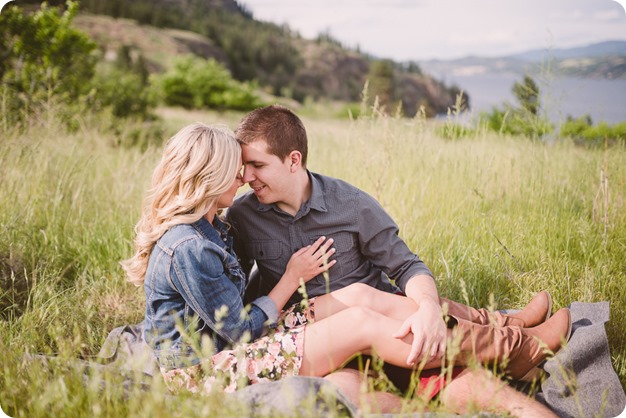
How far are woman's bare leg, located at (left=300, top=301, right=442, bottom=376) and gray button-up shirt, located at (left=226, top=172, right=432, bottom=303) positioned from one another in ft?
1.62

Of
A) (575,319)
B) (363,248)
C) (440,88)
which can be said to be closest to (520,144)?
(575,319)

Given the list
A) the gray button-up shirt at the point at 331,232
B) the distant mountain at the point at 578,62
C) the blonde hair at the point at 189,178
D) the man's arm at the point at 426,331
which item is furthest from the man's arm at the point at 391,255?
the distant mountain at the point at 578,62

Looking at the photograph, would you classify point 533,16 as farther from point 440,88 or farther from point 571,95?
point 440,88

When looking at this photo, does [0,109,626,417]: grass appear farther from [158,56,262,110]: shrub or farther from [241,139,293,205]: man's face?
[158,56,262,110]: shrub

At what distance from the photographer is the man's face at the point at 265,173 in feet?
8.05

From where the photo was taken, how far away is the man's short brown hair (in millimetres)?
2459

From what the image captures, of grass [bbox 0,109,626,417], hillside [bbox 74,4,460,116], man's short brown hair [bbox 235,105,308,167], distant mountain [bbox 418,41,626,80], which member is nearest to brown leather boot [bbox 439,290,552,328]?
grass [bbox 0,109,626,417]

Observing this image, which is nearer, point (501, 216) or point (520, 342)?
point (520, 342)

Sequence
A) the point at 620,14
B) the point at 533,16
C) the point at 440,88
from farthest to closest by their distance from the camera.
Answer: the point at 440,88 < the point at 533,16 < the point at 620,14

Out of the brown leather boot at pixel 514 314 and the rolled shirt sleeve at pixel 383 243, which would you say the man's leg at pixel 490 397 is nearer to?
the brown leather boot at pixel 514 314

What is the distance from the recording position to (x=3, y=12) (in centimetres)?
577

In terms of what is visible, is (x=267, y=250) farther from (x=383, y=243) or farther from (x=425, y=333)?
(x=425, y=333)

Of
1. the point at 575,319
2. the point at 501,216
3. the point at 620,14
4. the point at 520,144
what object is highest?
the point at 620,14

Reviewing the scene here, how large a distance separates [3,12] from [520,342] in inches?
237
